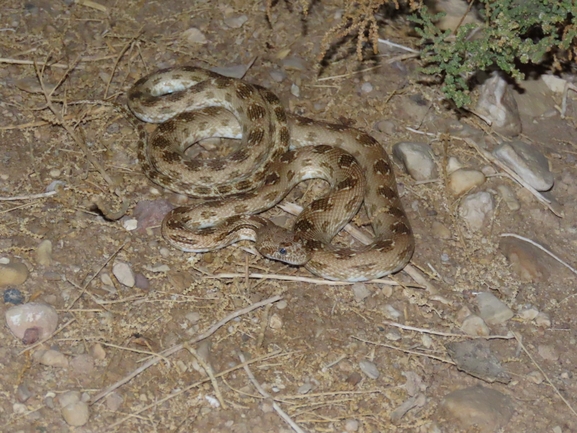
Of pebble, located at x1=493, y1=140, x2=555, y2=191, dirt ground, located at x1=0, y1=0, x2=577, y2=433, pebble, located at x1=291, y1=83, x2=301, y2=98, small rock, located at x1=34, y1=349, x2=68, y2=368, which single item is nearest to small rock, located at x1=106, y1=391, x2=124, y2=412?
dirt ground, located at x1=0, y1=0, x2=577, y2=433

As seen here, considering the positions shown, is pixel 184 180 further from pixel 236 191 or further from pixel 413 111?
pixel 413 111

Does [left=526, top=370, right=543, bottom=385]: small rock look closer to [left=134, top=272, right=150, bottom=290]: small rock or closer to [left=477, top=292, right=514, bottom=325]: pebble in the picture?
[left=477, top=292, right=514, bottom=325]: pebble

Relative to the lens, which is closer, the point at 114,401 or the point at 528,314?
the point at 114,401

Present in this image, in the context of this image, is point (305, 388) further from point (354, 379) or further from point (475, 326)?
point (475, 326)

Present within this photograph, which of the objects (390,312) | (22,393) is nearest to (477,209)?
(390,312)

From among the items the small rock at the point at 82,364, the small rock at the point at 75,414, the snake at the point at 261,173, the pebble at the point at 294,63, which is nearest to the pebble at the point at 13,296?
the small rock at the point at 82,364

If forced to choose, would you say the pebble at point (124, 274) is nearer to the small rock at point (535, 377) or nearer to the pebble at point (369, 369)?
the pebble at point (369, 369)
